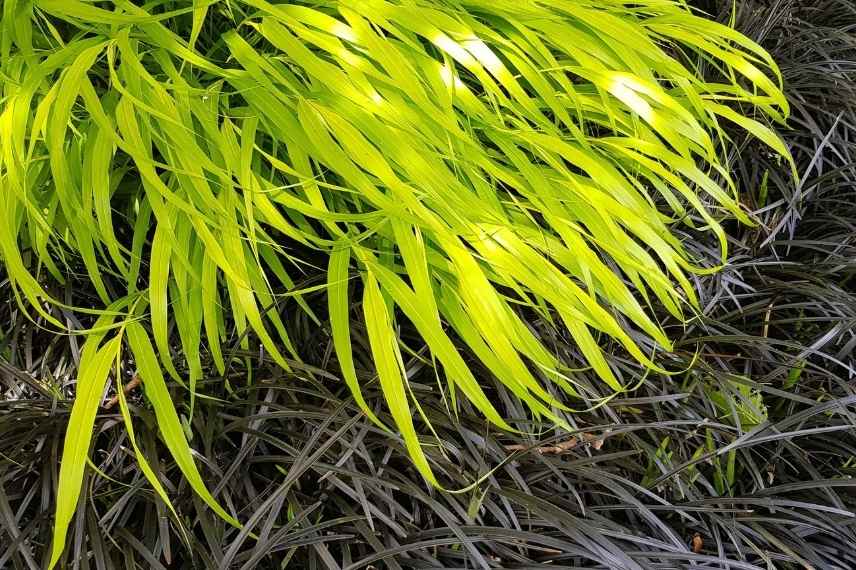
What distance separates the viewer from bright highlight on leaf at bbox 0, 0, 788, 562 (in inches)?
26.5

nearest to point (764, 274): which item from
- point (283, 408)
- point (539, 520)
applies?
point (539, 520)

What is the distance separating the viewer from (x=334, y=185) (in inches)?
30.3

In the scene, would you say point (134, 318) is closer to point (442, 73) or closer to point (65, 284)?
point (65, 284)

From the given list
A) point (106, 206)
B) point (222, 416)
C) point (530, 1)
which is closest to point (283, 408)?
point (222, 416)

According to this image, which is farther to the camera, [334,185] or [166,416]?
[334,185]

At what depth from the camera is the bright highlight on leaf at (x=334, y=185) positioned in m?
0.67

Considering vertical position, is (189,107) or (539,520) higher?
(189,107)

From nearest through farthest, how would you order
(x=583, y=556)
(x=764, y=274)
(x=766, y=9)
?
(x=583, y=556) < (x=764, y=274) < (x=766, y=9)

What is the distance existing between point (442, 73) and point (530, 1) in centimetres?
18

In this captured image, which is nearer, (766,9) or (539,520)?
(539,520)

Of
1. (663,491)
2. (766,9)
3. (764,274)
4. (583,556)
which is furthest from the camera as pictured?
(766,9)

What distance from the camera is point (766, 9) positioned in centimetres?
137

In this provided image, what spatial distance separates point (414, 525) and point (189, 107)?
43 centimetres

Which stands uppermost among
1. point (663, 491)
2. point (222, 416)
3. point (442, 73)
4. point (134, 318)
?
point (442, 73)
